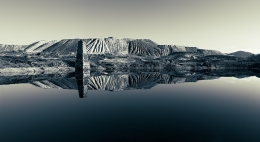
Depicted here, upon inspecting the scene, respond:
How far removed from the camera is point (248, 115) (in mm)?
9188

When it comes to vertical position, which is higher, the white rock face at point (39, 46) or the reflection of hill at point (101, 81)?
the white rock face at point (39, 46)

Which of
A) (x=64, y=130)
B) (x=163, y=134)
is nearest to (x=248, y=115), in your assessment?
(x=163, y=134)

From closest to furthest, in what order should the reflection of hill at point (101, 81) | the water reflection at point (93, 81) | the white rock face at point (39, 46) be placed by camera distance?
the water reflection at point (93, 81) → the reflection of hill at point (101, 81) → the white rock face at point (39, 46)

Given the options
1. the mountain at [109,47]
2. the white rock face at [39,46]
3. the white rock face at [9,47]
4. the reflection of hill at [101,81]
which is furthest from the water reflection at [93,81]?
the white rock face at [9,47]

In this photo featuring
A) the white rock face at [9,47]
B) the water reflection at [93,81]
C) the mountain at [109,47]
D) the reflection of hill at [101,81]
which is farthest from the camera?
the white rock face at [9,47]

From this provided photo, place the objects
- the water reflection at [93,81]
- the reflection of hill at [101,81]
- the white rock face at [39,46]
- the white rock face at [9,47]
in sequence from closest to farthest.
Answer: the water reflection at [93,81], the reflection of hill at [101,81], the white rock face at [39,46], the white rock face at [9,47]

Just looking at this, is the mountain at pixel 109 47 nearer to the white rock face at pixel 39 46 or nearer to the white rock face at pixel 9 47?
the white rock face at pixel 39 46

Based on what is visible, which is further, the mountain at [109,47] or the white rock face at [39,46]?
the white rock face at [39,46]

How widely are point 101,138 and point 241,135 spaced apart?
18.4 feet

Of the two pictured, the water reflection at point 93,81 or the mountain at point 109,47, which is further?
the mountain at point 109,47

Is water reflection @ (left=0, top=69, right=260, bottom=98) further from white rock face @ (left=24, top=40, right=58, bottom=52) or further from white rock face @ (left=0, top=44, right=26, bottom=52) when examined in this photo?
white rock face @ (left=0, top=44, right=26, bottom=52)

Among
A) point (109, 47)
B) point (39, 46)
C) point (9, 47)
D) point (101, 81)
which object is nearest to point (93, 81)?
point (101, 81)

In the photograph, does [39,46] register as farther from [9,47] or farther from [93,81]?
[93,81]

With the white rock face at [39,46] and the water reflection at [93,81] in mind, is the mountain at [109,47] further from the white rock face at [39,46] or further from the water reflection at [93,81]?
the water reflection at [93,81]
